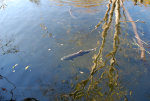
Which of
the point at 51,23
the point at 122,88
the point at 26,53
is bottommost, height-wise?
the point at 122,88

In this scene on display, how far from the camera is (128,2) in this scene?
374 inches

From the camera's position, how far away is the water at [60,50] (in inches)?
174

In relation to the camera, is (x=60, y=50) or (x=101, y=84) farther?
(x=60, y=50)

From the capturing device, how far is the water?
4.42 m

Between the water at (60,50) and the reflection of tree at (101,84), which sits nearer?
the reflection of tree at (101,84)

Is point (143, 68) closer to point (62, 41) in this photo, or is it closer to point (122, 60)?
point (122, 60)

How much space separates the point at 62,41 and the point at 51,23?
→ 1.91 meters

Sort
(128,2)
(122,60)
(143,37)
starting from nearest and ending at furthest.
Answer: (122,60) → (143,37) → (128,2)

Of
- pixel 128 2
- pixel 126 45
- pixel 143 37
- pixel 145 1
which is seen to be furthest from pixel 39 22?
pixel 145 1

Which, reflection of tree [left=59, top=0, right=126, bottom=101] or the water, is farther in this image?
the water

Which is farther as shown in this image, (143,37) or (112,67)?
(143,37)

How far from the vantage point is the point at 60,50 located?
19.3 ft

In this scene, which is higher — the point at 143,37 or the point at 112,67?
the point at 143,37

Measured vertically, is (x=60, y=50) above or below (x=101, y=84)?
above
